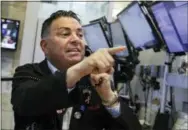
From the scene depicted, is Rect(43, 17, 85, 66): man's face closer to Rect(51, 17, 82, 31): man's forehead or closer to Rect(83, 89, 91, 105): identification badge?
Rect(51, 17, 82, 31): man's forehead

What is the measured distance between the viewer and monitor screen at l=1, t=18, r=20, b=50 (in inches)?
121

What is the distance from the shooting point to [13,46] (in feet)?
10.3

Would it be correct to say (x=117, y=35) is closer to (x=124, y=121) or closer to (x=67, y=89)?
(x=124, y=121)

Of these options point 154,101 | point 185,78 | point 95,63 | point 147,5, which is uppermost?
point 147,5

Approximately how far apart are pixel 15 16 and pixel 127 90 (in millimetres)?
1489

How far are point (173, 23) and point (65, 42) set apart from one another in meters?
0.93

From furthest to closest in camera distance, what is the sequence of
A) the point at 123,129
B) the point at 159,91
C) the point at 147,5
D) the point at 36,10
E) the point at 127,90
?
1. the point at 36,10
2. the point at 127,90
3. the point at 159,91
4. the point at 147,5
5. the point at 123,129

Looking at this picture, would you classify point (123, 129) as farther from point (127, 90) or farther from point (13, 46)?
point (13, 46)

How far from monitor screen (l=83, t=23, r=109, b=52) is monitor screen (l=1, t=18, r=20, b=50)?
2.48ft

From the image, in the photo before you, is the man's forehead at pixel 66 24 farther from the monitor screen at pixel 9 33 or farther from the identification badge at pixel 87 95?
the monitor screen at pixel 9 33

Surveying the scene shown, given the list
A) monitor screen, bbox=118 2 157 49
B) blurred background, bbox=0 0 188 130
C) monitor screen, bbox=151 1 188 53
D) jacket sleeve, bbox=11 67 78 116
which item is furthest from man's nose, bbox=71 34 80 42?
blurred background, bbox=0 0 188 130

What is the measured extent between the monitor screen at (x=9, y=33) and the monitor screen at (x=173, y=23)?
1.75 m

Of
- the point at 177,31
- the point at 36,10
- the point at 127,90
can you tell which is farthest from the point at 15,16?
the point at 177,31

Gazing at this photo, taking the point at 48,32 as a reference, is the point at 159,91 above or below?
below
